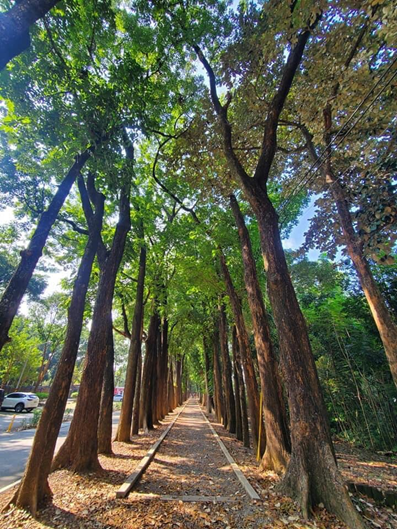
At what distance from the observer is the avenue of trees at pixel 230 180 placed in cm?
378

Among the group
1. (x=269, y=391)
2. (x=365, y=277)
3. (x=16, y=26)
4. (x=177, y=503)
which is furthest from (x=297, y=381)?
(x=16, y=26)

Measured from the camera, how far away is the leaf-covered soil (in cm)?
311

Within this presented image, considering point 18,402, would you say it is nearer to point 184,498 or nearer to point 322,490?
point 184,498

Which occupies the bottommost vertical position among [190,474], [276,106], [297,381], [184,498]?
[190,474]

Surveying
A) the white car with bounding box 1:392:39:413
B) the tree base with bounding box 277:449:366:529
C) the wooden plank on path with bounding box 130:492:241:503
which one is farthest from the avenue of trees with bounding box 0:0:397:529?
the white car with bounding box 1:392:39:413

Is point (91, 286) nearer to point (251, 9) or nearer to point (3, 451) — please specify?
point (3, 451)

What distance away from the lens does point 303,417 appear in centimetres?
371

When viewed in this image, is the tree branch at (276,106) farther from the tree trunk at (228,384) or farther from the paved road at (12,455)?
the paved road at (12,455)

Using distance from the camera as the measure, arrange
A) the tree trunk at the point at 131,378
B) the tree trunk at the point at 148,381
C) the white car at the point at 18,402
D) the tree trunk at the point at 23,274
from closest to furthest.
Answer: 1. the tree trunk at the point at 23,274
2. the tree trunk at the point at 131,378
3. the tree trunk at the point at 148,381
4. the white car at the point at 18,402

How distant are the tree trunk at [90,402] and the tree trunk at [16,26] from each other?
2.91 m

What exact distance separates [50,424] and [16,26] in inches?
208

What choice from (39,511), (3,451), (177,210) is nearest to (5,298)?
(39,511)

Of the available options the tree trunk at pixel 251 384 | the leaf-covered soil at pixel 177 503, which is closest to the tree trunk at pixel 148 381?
the leaf-covered soil at pixel 177 503

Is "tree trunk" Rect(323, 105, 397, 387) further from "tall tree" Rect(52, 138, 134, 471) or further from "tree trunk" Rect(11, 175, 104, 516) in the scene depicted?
"tree trunk" Rect(11, 175, 104, 516)
